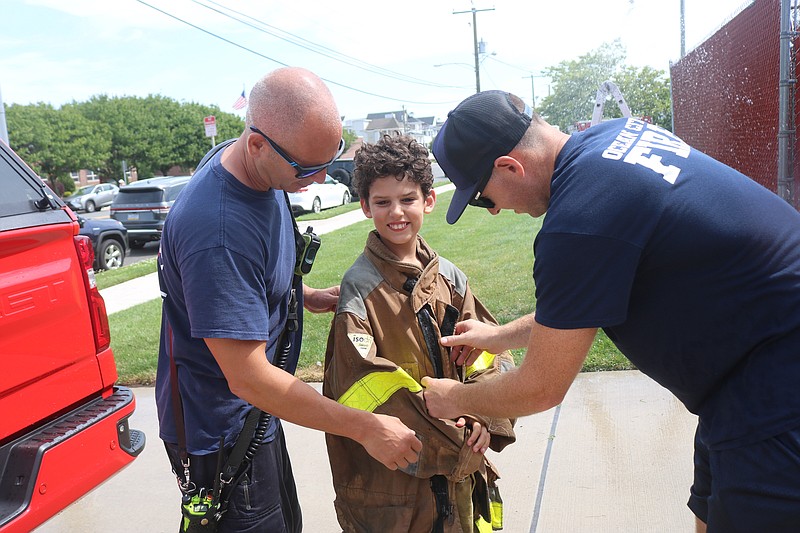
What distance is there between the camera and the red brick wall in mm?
4754

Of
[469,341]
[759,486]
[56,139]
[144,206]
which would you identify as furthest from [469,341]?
[56,139]

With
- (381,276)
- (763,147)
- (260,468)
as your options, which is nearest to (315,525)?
(260,468)

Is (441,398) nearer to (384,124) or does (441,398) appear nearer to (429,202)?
(429,202)

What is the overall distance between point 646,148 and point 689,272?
34 centimetres

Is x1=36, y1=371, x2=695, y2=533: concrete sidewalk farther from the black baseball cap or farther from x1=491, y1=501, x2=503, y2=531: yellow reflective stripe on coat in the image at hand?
the black baseball cap

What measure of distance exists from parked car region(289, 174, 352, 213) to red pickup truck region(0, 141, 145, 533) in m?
16.5

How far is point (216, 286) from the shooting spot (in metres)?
1.85

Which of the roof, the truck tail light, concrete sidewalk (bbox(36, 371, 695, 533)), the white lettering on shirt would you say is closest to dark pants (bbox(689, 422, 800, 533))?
the white lettering on shirt

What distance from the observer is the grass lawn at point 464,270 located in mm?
5711

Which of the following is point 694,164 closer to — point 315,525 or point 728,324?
point 728,324

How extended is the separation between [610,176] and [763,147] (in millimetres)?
4138

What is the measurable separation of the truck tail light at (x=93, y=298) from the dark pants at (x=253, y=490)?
1094 mm

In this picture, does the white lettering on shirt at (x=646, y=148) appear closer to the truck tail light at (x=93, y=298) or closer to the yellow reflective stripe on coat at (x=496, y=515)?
the yellow reflective stripe on coat at (x=496, y=515)

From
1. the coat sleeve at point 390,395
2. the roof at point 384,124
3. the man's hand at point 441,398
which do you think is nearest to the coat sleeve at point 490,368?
the coat sleeve at point 390,395
